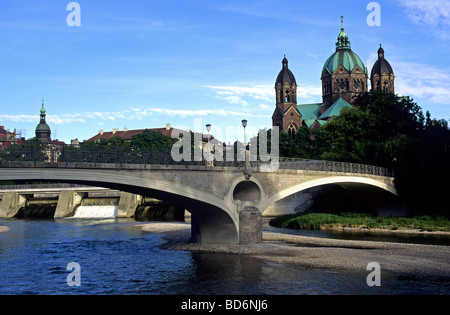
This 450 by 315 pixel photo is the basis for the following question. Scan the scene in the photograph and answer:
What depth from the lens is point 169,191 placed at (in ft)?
107

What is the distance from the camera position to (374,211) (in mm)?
60844

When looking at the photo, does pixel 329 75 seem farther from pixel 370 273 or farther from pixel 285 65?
pixel 370 273

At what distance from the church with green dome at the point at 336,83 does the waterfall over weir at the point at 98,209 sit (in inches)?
2451

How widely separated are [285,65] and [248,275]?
109 metres

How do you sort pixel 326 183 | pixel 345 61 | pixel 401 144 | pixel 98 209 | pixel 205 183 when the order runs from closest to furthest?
pixel 205 183
pixel 326 183
pixel 401 144
pixel 98 209
pixel 345 61

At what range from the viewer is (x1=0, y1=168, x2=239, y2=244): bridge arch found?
89.2ft

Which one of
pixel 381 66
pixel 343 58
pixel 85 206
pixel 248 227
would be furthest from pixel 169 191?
pixel 381 66

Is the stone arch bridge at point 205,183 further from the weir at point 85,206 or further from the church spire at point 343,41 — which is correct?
the church spire at point 343,41

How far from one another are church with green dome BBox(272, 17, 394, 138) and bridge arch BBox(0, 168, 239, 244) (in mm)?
89731

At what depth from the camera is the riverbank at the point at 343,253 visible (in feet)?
94.7

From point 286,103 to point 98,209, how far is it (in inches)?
2690

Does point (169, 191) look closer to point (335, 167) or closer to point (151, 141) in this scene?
point (335, 167)

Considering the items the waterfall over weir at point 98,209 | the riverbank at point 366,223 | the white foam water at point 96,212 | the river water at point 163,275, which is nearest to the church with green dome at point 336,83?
the waterfall over weir at point 98,209

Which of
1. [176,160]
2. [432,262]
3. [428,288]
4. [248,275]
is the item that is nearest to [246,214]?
[176,160]
